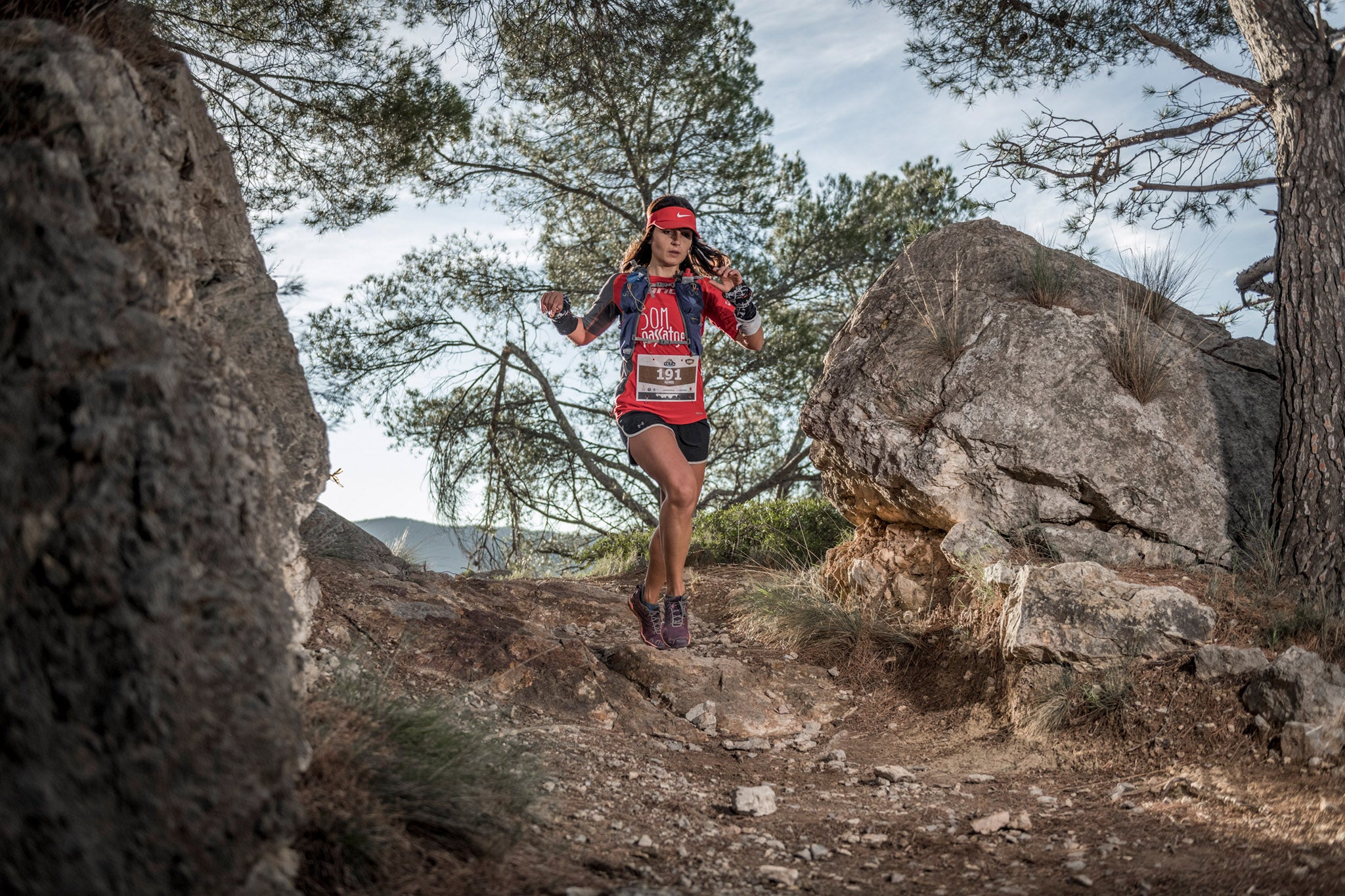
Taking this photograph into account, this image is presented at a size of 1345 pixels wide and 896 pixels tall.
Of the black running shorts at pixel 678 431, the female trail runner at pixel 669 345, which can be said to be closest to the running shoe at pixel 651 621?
the female trail runner at pixel 669 345

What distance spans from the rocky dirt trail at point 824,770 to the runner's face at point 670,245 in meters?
2.24

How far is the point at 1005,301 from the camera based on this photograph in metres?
5.89

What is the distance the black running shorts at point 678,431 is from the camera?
4.89 metres

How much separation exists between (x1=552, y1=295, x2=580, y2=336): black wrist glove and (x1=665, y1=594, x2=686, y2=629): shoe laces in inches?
64.3

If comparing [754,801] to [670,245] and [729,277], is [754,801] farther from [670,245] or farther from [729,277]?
[670,245]

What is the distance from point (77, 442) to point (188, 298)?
99cm

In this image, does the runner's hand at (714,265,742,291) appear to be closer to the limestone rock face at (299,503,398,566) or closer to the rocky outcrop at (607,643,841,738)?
the rocky outcrop at (607,643,841,738)

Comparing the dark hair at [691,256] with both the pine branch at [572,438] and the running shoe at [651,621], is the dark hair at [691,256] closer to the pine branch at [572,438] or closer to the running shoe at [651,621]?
the running shoe at [651,621]

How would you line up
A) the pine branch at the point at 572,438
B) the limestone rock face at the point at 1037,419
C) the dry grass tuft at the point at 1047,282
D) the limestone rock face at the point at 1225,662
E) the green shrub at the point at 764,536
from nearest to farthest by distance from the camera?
the limestone rock face at the point at 1225,662, the limestone rock face at the point at 1037,419, the dry grass tuft at the point at 1047,282, the green shrub at the point at 764,536, the pine branch at the point at 572,438

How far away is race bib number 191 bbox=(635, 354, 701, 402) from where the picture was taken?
4.91 metres

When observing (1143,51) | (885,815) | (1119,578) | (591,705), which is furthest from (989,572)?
(1143,51)

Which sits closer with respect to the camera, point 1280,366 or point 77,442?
point 77,442

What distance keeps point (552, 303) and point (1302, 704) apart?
12.6ft

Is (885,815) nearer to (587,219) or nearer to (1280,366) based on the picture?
(1280,366)
